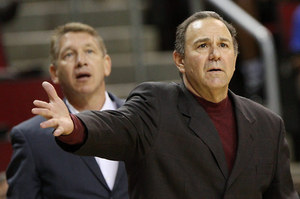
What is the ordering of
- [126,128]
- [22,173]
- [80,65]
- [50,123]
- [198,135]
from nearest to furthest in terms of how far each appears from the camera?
[50,123]
[126,128]
[198,135]
[22,173]
[80,65]

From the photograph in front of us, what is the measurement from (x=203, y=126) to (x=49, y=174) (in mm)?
773

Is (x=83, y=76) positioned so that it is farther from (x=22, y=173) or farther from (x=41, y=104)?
(x=41, y=104)

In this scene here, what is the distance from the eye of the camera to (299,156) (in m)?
5.08

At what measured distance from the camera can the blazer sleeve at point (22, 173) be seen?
2.79 meters

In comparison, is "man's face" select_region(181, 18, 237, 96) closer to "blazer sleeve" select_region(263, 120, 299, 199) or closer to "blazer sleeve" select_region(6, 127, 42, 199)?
"blazer sleeve" select_region(263, 120, 299, 199)

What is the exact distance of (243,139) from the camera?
7.77 ft

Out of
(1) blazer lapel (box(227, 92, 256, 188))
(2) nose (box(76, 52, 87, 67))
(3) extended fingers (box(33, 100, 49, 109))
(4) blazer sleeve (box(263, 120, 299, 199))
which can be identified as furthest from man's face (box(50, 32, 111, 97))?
(3) extended fingers (box(33, 100, 49, 109))

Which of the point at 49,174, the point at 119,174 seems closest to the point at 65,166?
the point at 49,174

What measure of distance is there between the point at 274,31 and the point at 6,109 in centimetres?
216

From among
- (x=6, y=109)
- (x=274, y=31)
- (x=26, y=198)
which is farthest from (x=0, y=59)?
(x=26, y=198)

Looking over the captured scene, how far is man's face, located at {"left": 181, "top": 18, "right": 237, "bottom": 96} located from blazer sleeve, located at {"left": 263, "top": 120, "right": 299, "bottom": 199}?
304mm

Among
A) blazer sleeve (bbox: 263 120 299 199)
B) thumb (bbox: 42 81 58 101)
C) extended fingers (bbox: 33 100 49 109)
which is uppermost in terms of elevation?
thumb (bbox: 42 81 58 101)

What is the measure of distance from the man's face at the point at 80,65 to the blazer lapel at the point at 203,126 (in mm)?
803

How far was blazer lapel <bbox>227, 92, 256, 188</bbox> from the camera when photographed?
91.0 inches
